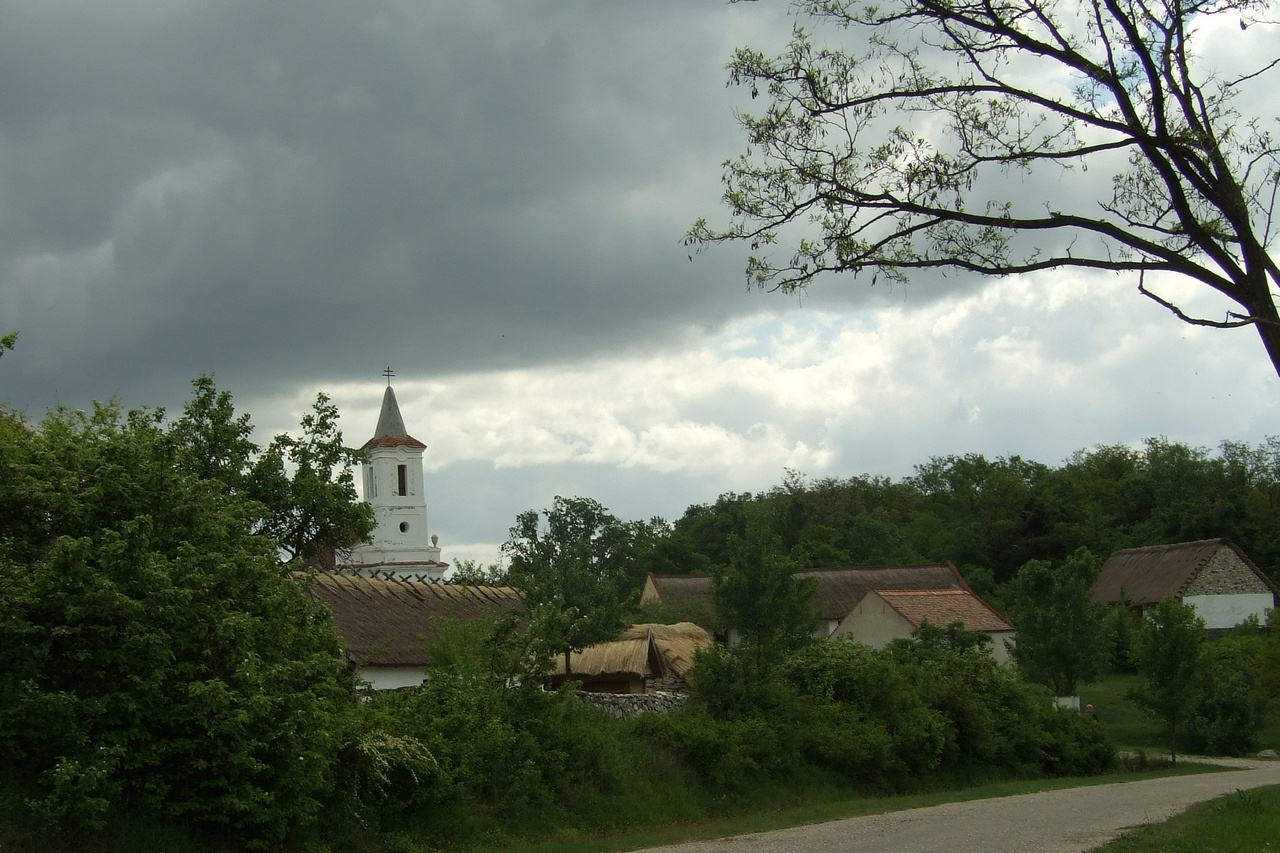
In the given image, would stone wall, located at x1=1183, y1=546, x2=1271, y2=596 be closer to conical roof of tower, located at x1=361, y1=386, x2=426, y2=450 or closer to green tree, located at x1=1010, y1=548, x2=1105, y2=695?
green tree, located at x1=1010, y1=548, x2=1105, y2=695

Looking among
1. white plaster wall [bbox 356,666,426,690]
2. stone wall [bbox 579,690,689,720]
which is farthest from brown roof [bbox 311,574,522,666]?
stone wall [bbox 579,690,689,720]

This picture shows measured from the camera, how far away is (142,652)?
46.2 feet

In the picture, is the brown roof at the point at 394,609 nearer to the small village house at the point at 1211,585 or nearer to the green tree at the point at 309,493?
the green tree at the point at 309,493

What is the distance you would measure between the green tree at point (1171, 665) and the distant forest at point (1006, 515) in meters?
29.6

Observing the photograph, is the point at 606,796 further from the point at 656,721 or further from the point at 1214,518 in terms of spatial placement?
the point at 1214,518

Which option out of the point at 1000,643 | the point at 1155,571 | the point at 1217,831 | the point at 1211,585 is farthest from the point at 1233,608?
the point at 1217,831

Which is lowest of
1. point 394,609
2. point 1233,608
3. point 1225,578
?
point 1233,608

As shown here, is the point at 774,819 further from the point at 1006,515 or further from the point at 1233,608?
the point at 1006,515

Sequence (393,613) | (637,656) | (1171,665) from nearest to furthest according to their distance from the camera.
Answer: (393,613)
(637,656)
(1171,665)

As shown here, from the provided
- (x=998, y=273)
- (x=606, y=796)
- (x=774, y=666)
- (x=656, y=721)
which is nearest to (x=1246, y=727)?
(x=774, y=666)

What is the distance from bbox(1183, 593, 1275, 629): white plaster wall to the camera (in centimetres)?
6191

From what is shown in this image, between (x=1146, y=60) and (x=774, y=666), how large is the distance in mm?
20302

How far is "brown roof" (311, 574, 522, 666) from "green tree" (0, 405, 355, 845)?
416 inches

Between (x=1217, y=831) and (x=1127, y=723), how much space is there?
33.3m
